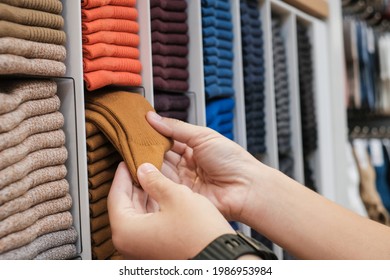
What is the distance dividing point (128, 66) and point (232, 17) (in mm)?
612

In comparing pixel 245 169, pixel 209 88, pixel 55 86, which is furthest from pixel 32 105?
pixel 209 88

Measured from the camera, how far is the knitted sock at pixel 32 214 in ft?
2.77

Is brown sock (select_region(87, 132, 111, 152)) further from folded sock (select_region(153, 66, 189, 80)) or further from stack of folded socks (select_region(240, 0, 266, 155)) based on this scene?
stack of folded socks (select_region(240, 0, 266, 155))

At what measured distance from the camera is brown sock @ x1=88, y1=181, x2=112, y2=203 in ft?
3.50

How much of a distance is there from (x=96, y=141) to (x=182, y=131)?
173mm

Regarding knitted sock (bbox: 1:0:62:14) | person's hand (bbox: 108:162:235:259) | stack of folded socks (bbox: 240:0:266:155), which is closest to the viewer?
person's hand (bbox: 108:162:235:259)

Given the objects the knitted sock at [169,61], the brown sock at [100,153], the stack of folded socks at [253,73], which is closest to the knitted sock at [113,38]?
the knitted sock at [169,61]

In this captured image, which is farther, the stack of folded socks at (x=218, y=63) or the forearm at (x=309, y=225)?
the stack of folded socks at (x=218, y=63)

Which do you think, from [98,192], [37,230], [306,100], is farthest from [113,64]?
[306,100]

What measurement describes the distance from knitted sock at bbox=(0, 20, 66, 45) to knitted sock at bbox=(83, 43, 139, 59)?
0.07 metres

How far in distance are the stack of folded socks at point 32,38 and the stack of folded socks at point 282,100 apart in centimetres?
113

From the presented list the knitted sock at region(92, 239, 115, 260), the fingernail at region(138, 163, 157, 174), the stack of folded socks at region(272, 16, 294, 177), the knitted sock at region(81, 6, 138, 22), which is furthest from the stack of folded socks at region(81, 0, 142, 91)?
the stack of folded socks at region(272, 16, 294, 177)

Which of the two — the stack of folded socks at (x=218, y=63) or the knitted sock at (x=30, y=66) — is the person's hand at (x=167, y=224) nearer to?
the knitted sock at (x=30, y=66)

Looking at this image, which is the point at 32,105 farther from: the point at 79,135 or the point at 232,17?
the point at 232,17
